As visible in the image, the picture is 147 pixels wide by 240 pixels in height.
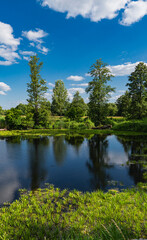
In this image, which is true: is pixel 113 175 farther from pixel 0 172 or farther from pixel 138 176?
pixel 0 172

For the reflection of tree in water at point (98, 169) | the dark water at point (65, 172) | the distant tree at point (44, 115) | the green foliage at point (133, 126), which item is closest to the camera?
the dark water at point (65, 172)

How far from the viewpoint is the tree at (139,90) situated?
26000 millimetres

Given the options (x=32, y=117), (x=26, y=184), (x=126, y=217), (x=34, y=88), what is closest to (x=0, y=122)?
(x=32, y=117)

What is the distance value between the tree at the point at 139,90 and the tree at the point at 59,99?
3273 centimetres

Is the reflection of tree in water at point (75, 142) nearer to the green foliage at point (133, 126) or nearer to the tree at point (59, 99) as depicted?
the green foliage at point (133, 126)

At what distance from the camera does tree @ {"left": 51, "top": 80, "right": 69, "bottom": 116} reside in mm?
55250

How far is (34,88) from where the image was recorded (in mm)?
29094

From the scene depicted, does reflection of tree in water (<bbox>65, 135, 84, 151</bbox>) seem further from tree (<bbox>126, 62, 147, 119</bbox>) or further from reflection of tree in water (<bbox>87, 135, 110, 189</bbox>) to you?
tree (<bbox>126, 62, 147, 119</bbox>)

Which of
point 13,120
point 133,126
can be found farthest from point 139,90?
point 13,120

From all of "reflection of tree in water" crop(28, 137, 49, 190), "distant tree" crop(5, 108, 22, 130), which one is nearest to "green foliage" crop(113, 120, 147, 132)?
"reflection of tree in water" crop(28, 137, 49, 190)

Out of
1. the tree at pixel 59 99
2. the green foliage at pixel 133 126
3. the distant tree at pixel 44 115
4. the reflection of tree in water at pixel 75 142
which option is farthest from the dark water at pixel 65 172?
the tree at pixel 59 99

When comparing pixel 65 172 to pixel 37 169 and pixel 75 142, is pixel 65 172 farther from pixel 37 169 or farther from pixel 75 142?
pixel 75 142

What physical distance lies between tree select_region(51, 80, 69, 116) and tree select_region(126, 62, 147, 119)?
32.7m

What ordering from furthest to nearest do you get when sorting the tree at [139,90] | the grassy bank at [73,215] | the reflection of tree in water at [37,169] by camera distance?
the tree at [139,90], the reflection of tree in water at [37,169], the grassy bank at [73,215]
